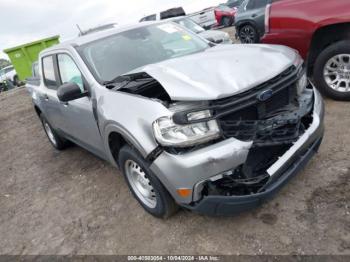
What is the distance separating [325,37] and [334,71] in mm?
505

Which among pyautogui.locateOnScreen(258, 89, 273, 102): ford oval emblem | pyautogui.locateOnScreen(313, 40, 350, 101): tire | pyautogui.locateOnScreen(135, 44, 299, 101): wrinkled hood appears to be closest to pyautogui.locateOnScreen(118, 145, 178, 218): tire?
Answer: pyautogui.locateOnScreen(135, 44, 299, 101): wrinkled hood

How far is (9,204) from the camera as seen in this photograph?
4.61 m

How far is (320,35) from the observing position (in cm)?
464

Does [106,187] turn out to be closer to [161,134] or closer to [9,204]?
[9,204]

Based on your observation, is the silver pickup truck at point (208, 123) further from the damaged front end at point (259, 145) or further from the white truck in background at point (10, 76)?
the white truck in background at point (10, 76)

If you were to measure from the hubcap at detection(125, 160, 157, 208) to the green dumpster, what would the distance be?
1461cm

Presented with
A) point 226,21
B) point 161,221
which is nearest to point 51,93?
point 161,221

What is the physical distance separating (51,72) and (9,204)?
6.15ft

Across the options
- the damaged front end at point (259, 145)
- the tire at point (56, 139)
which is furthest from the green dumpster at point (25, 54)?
the damaged front end at point (259, 145)

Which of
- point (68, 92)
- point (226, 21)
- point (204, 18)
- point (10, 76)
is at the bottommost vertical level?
point (10, 76)

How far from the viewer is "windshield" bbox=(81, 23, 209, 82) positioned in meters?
3.67

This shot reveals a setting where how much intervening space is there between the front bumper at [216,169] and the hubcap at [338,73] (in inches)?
83.1

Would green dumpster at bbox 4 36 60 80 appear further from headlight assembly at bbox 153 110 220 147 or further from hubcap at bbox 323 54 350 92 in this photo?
headlight assembly at bbox 153 110 220 147

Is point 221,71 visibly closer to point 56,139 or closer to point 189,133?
point 189,133
